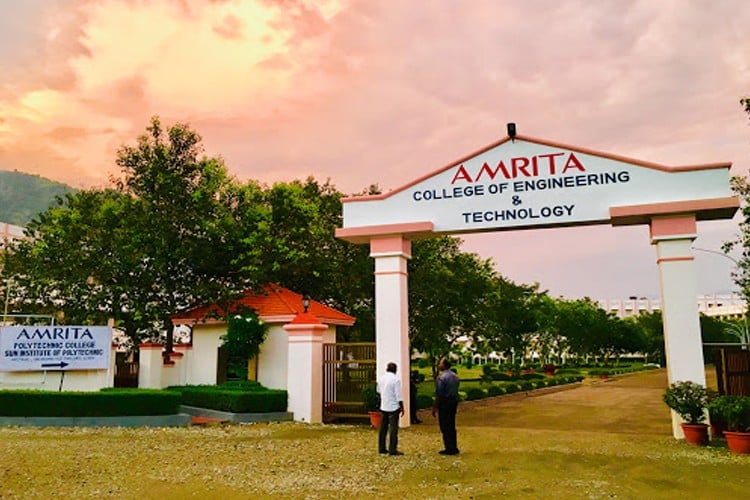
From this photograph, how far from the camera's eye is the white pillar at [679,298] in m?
11.6

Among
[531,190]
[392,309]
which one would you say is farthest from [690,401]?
[392,309]

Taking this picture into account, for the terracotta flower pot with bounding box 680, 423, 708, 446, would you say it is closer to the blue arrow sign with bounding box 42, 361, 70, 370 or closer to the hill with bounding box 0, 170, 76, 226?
the blue arrow sign with bounding box 42, 361, 70, 370

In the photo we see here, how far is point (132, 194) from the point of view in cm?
2003

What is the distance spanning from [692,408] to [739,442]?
3.51ft

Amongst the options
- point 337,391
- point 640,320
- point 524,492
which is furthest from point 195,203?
point 640,320

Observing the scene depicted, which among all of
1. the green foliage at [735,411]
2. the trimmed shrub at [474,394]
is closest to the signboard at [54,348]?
the trimmed shrub at [474,394]

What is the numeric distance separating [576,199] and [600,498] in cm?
715

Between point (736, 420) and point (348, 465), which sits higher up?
point (736, 420)

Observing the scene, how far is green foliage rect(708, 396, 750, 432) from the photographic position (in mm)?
10250

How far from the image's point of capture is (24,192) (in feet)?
555

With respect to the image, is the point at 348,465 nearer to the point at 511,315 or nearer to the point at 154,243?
the point at 154,243

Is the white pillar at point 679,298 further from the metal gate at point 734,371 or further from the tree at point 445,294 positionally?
the tree at point 445,294

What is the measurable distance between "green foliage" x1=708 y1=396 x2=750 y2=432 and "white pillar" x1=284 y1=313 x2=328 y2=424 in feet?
28.4

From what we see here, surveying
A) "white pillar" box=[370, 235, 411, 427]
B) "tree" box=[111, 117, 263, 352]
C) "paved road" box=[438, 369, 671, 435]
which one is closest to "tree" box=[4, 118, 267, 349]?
"tree" box=[111, 117, 263, 352]
